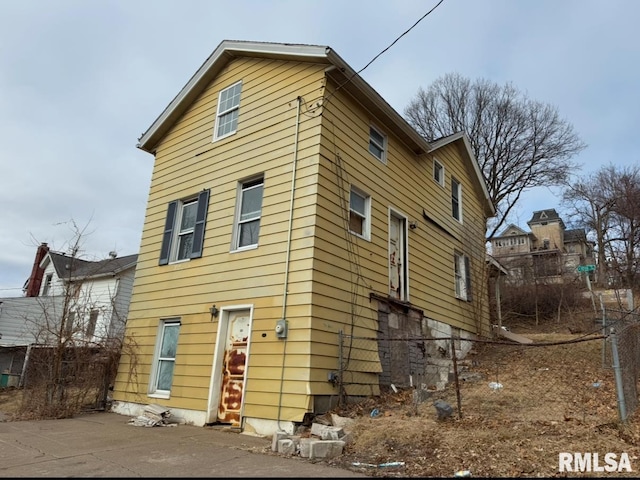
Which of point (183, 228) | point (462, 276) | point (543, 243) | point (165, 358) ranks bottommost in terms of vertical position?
point (165, 358)

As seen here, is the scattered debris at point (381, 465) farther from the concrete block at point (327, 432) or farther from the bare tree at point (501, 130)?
the bare tree at point (501, 130)

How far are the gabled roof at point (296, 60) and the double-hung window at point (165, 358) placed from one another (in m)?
5.42

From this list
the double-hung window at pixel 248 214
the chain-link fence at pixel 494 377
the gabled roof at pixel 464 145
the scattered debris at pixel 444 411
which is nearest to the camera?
the scattered debris at pixel 444 411

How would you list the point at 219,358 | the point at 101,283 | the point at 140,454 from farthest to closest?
1. the point at 101,283
2. the point at 219,358
3. the point at 140,454

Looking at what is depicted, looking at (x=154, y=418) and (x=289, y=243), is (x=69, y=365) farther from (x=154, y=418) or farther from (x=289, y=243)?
(x=289, y=243)

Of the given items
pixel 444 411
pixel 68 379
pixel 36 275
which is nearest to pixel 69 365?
pixel 68 379

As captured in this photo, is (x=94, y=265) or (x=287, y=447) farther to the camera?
(x=94, y=265)

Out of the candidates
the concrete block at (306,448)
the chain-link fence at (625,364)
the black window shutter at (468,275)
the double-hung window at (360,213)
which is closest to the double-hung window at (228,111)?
the double-hung window at (360,213)

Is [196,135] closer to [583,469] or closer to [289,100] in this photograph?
[289,100]

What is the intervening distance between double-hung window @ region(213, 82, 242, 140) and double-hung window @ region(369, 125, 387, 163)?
3.21 meters

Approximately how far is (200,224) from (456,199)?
8.32m

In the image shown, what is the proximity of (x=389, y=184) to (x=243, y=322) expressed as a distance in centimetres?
475

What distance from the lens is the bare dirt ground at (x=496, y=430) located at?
461cm

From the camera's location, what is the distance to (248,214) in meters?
9.22
